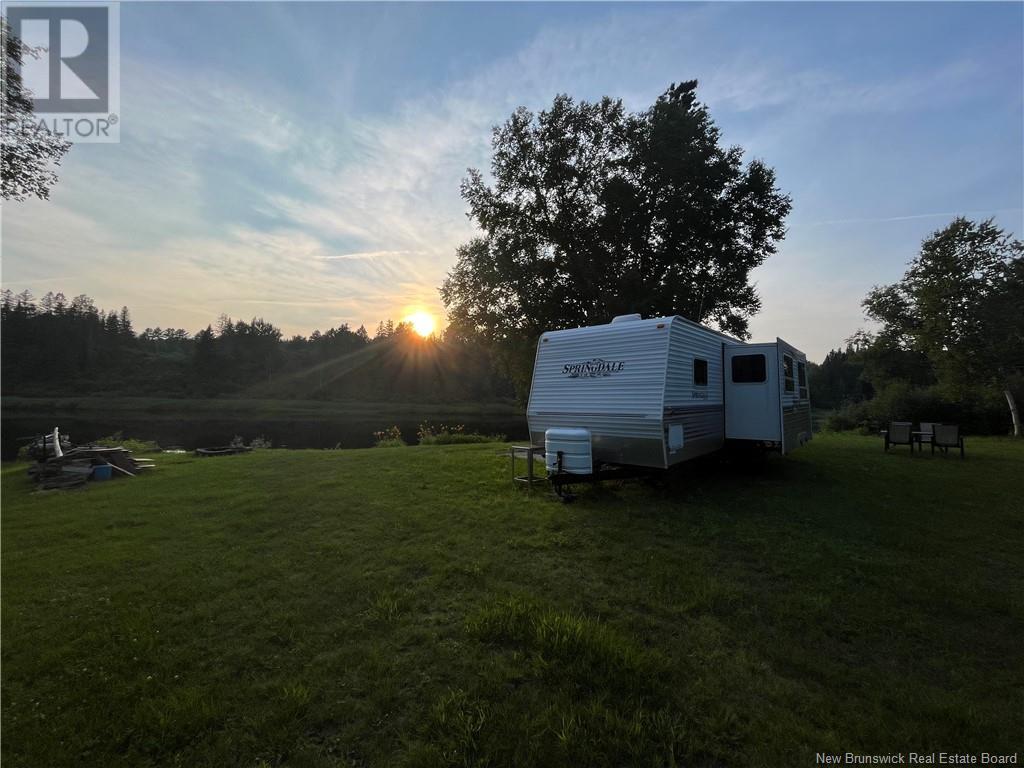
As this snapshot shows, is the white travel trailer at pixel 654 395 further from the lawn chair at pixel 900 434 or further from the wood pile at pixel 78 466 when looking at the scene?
the wood pile at pixel 78 466

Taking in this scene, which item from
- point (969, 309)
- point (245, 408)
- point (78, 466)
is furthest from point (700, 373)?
point (245, 408)

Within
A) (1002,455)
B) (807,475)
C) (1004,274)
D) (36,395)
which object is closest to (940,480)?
(807,475)

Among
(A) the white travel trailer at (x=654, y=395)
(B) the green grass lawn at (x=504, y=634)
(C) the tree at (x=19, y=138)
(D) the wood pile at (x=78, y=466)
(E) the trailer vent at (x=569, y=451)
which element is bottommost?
(B) the green grass lawn at (x=504, y=634)

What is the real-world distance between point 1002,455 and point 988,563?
46.3ft

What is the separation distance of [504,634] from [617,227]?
17.2m

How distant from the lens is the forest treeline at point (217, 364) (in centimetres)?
6662

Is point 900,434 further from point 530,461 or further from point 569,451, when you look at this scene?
point 530,461

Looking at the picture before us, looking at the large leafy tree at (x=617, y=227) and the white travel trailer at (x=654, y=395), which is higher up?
the large leafy tree at (x=617, y=227)

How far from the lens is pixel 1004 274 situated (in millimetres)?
23469

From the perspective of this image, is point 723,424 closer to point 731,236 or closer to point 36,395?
point 731,236

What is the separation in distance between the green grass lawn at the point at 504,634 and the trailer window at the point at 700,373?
8.69 feet

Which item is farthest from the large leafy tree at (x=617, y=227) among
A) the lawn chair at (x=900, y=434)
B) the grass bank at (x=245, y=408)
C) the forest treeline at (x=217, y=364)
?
the forest treeline at (x=217, y=364)

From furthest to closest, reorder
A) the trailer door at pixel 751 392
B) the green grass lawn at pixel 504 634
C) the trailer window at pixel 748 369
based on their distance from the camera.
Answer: the trailer window at pixel 748 369 → the trailer door at pixel 751 392 → the green grass lawn at pixel 504 634

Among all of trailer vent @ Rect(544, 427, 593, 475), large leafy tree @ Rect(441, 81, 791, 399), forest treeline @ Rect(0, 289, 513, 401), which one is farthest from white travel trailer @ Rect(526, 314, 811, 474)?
forest treeline @ Rect(0, 289, 513, 401)
